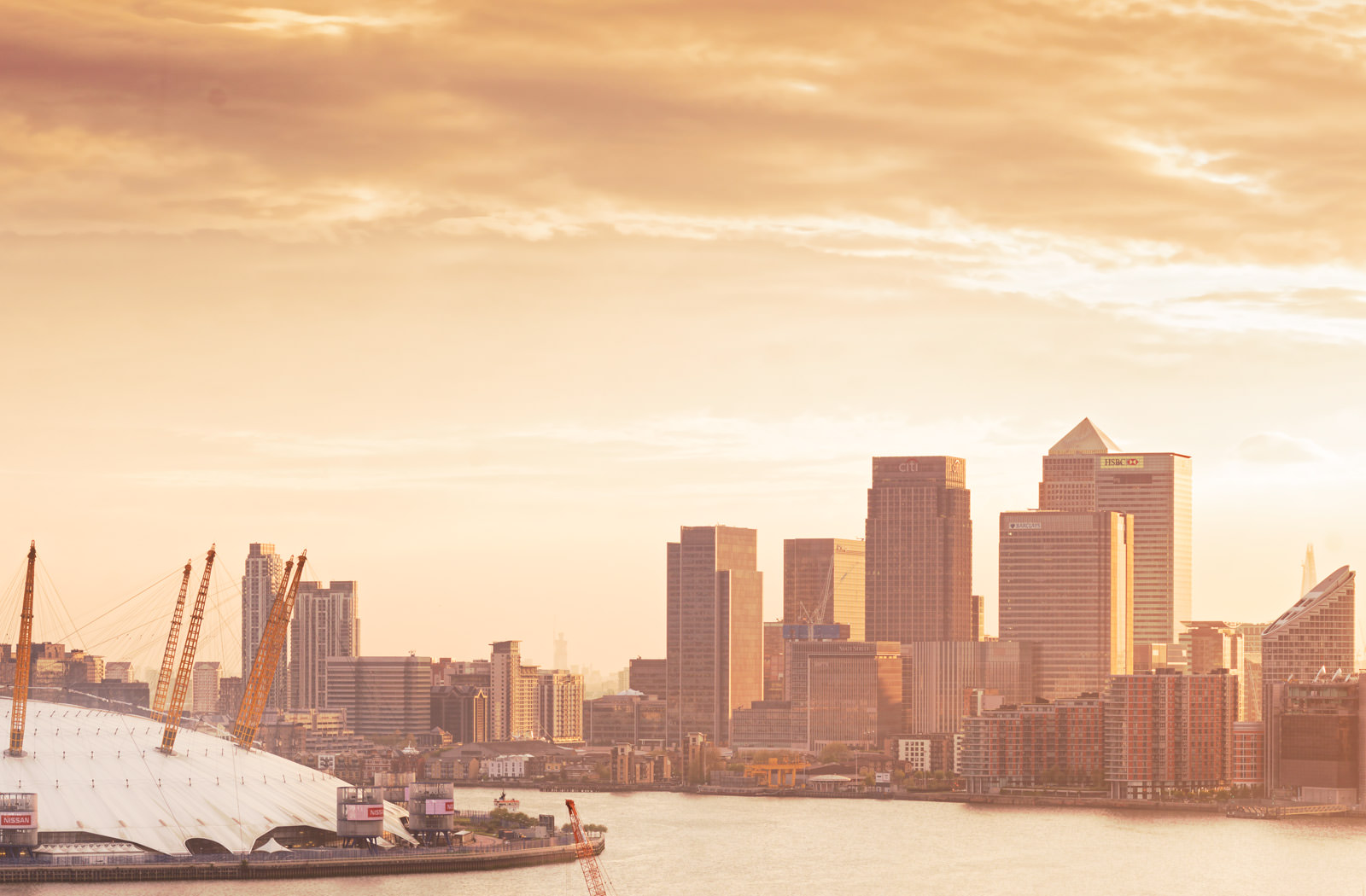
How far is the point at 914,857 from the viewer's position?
317ft

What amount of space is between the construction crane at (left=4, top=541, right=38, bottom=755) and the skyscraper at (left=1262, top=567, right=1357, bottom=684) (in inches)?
3570

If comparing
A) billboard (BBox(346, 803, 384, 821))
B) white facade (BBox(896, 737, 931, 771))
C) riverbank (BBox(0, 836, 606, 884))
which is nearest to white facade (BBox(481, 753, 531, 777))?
white facade (BBox(896, 737, 931, 771))

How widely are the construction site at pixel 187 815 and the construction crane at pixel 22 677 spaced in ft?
0.25

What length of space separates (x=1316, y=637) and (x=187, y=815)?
317 ft

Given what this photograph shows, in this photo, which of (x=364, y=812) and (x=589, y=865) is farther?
(x=364, y=812)

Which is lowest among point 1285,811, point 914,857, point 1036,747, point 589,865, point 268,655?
point 914,857

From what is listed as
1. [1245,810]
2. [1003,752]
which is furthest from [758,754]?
[1245,810]

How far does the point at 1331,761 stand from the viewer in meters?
141

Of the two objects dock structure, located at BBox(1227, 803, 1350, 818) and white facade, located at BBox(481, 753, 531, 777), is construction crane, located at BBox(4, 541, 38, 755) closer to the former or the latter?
dock structure, located at BBox(1227, 803, 1350, 818)

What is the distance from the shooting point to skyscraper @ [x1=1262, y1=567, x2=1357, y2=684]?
15450 cm

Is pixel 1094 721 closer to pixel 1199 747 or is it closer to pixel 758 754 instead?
pixel 1199 747

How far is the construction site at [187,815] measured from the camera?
80.2m

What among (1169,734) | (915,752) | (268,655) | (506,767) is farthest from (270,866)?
(915,752)

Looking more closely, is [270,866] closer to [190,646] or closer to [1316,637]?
[190,646]
